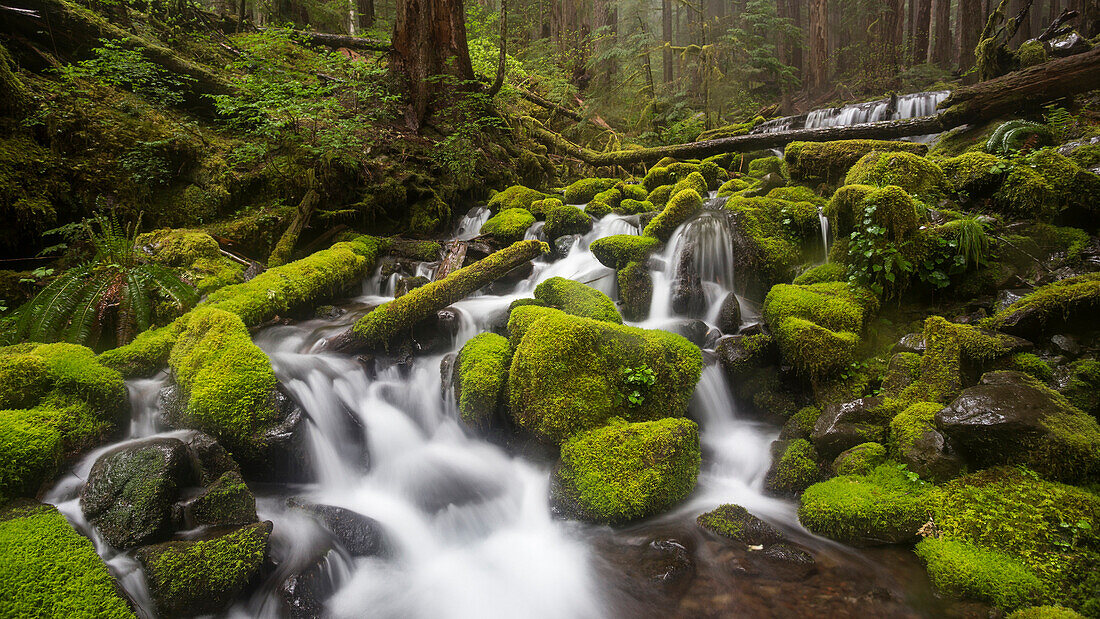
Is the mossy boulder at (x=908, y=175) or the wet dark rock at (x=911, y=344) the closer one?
the wet dark rock at (x=911, y=344)

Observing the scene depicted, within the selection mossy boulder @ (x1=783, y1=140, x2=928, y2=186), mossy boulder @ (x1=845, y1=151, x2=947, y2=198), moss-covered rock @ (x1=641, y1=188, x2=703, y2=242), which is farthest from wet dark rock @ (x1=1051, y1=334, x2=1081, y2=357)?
moss-covered rock @ (x1=641, y1=188, x2=703, y2=242)

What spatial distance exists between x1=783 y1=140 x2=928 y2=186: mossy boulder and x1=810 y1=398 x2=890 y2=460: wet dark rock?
466 centimetres

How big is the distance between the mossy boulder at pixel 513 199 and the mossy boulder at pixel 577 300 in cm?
443

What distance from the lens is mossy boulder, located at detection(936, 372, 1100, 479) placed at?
2.97m

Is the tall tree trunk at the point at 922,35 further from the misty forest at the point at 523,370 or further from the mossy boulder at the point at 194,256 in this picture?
the mossy boulder at the point at 194,256

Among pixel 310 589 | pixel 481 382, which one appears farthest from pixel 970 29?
pixel 310 589

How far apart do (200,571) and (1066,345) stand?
249 inches

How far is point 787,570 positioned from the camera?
125 inches

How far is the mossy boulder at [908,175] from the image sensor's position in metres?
5.64

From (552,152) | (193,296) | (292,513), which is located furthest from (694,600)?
(552,152)

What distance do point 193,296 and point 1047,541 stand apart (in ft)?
25.4

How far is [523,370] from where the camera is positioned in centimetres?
432

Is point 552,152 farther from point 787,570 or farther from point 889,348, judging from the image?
point 787,570

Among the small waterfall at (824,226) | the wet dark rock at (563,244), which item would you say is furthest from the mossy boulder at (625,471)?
the wet dark rock at (563,244)
